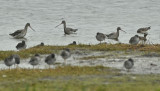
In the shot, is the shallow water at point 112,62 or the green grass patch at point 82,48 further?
the green grass patch at point 82,48

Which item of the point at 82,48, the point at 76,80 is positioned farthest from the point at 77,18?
the point at 76,80

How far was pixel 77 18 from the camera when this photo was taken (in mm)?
53938

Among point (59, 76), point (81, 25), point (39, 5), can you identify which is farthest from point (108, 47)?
point (39, 5)

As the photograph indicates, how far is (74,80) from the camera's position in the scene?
19.1 metres

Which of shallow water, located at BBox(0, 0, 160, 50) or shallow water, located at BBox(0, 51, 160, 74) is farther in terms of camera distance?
shallow water, located at BBox(0, 0, 160, 50)

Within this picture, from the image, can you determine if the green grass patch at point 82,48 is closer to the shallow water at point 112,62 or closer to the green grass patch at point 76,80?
the shallow water at point 112,62

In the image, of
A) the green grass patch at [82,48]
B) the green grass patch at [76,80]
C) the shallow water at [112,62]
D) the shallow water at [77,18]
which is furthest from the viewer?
the shallow water at [77,18]

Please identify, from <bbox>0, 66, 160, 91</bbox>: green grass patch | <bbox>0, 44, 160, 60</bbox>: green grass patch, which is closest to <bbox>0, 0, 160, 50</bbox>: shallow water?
<bbox>0, 44, 160, 60</bbox>: green grass patch

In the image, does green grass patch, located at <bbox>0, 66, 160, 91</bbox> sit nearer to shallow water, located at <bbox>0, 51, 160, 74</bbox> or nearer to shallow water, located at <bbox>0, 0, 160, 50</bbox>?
shallow water, located at <bbox>0, 51, 160, 74</bbox>

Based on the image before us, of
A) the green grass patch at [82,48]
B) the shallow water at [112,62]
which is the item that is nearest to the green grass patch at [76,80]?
the shallow water at [112,62]

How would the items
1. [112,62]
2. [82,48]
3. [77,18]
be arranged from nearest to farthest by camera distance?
1. [112,62]
2. [82,48]
3. [77,18]

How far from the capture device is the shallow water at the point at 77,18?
41312 millimetres

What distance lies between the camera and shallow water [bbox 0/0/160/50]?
41.3 metres

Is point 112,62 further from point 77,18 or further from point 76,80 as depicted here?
point 77,18
